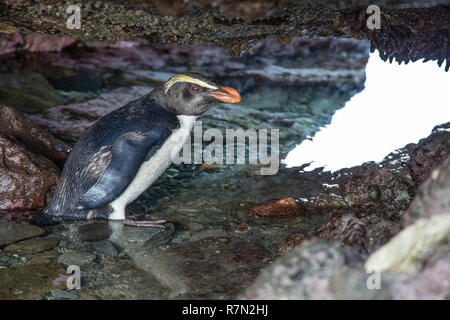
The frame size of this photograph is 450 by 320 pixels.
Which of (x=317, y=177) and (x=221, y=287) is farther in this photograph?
(x=317, y=177)

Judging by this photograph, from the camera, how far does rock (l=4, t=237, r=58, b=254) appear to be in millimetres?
3035

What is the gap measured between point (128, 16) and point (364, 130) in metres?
2.99

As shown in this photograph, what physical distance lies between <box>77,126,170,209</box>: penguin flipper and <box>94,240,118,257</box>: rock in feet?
0.89

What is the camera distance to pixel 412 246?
6.53ft

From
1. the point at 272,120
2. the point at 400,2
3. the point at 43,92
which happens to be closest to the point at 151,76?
the point at 43,92

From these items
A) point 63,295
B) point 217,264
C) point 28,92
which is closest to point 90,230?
point 63,295

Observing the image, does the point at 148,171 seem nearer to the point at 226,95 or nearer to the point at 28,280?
the point at 226,95

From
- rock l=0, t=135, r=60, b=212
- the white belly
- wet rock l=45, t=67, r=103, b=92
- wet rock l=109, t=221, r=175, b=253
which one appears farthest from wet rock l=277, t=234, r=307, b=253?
wet rock l=45, t=67, r=103, b=92

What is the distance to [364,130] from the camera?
566 centimetres

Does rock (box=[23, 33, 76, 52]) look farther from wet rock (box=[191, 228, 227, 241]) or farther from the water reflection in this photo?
wet rock (box=[191, 228, 227, 241])

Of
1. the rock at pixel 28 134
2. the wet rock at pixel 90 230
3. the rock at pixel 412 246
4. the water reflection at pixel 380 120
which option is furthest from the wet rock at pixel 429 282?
the rock at pixel 28 134

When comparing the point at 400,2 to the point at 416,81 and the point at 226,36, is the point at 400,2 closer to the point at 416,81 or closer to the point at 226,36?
the point at 226,36

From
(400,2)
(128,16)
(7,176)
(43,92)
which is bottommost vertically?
(7,176)

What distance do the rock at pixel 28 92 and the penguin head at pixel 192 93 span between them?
264 cm
